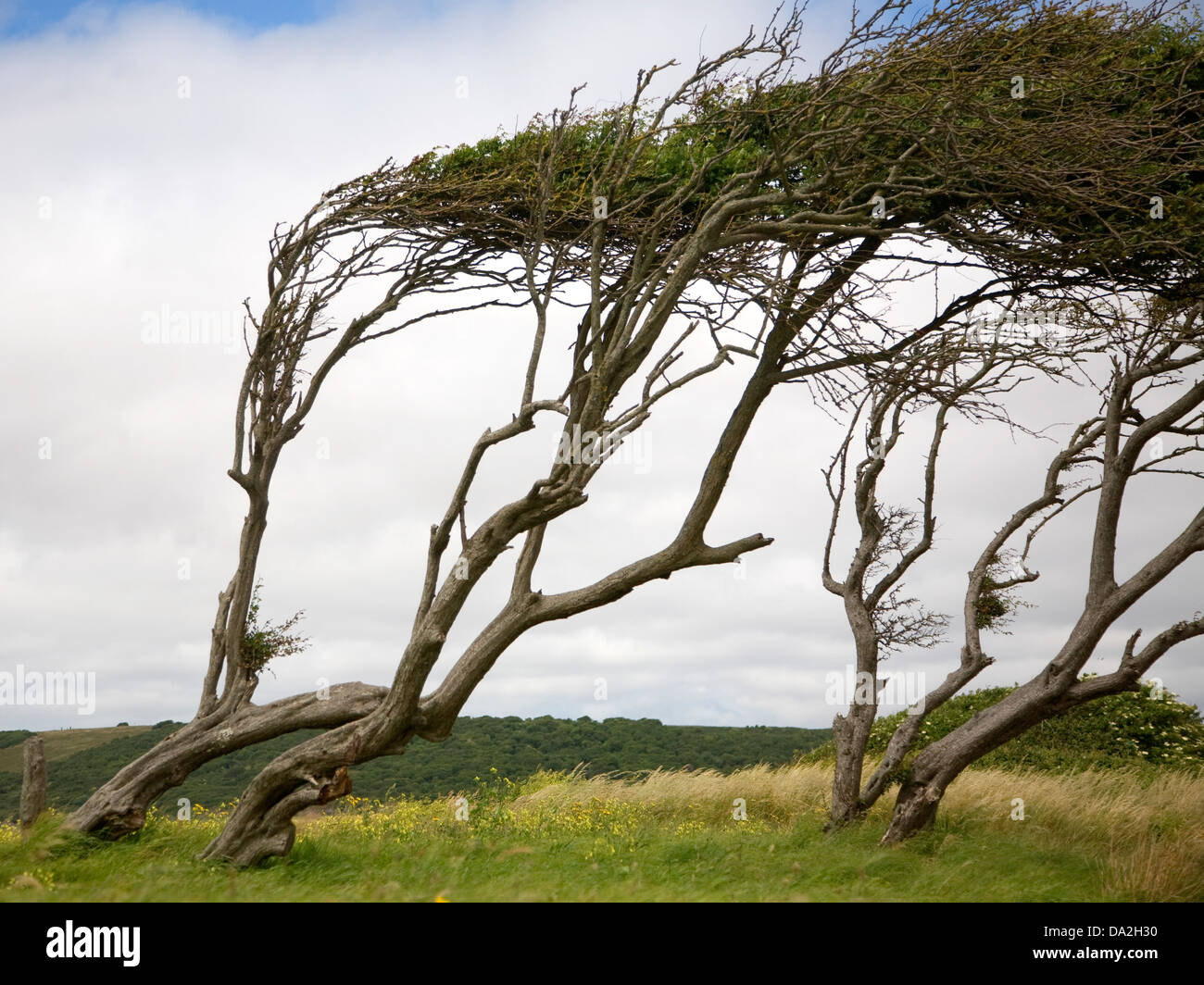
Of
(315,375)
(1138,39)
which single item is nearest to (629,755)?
(315,375)

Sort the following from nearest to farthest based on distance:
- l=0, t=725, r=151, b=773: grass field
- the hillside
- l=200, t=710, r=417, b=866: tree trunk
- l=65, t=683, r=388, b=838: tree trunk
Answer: l=200, t=710, r=417, b=866: tree trunk → l=65, t=683, r=388, b=838: tree trunk → the hillside → l=0, t=725, r=151, b=773: grass field

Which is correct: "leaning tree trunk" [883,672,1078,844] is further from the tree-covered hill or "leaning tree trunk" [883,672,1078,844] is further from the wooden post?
the wooden post

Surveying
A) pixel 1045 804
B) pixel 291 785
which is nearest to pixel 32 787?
pixel 291 785

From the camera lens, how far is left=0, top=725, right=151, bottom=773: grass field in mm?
20609

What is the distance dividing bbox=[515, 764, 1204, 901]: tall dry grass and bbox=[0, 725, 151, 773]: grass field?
1233cm

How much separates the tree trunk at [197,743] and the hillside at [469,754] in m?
7.47

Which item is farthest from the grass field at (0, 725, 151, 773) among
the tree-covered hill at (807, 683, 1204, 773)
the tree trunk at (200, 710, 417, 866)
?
the tree-covered hill at (807, 683, 1204, 773)

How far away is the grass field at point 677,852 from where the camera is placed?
7238 millimetres

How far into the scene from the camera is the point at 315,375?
10.5 meters

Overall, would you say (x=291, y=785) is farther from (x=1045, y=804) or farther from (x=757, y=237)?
(x=1045, y=804)

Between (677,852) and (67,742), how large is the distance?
18.6 metres

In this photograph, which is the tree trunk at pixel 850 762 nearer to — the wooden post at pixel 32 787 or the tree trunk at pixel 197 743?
the tree trunk at pixel 197 743

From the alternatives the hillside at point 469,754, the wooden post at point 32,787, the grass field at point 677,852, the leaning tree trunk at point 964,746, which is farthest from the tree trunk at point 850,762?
the wooden post at point 32,787

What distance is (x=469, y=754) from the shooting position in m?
20.5
